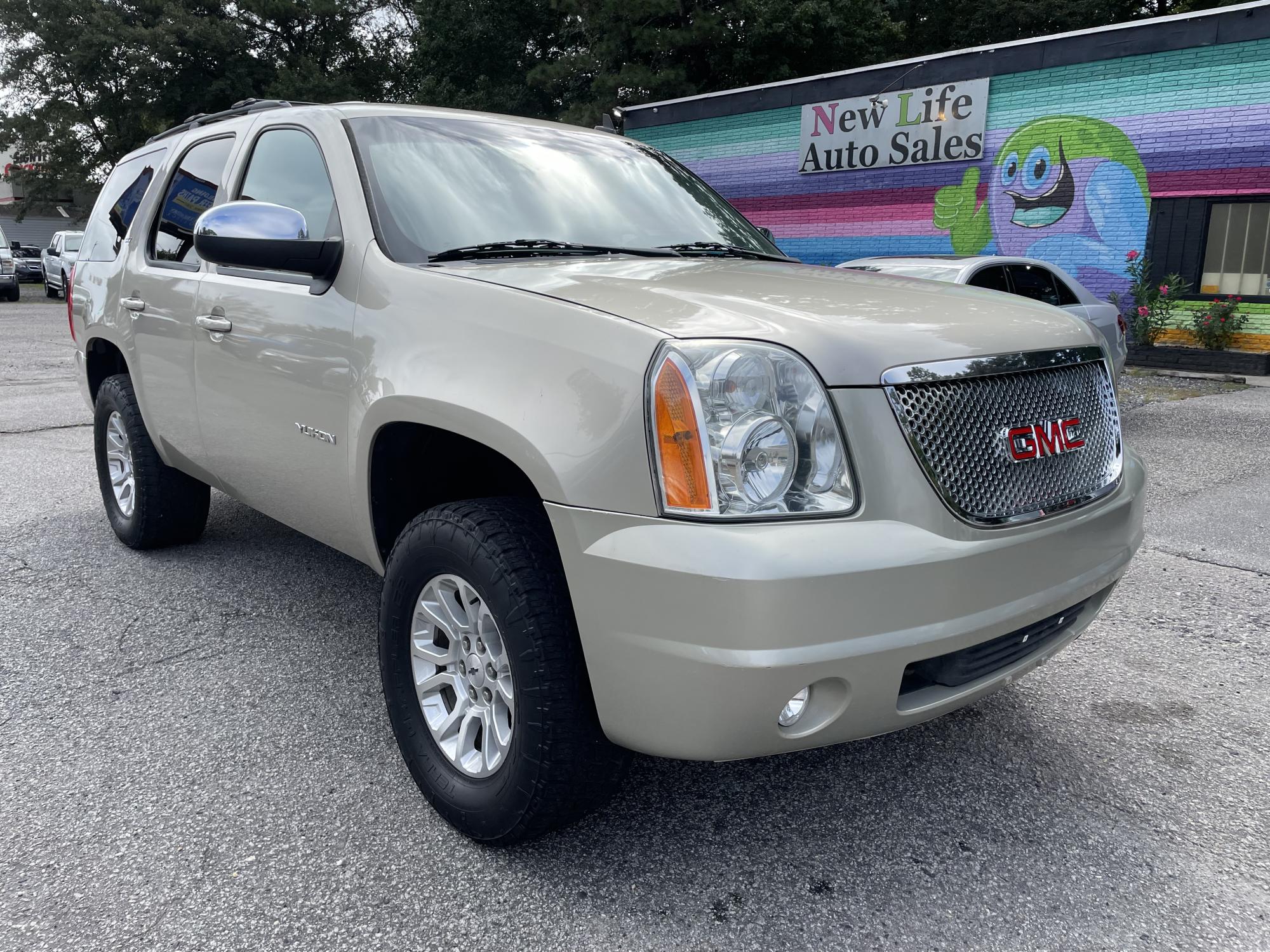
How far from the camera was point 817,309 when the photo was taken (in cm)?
222

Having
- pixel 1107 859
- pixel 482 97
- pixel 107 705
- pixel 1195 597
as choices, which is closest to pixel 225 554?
pixel 107 705

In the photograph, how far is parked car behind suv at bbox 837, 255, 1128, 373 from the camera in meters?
7.37

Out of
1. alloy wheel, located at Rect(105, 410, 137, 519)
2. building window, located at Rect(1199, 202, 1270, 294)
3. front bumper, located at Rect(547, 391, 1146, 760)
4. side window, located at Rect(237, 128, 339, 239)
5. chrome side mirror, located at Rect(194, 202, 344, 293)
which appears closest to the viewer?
front bumper, located at Rect(547, 391, 1146, 760)

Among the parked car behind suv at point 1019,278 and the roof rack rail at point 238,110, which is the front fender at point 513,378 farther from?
the parked car behind suv at point 1019,278

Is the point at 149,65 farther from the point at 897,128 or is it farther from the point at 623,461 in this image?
the point at 623,461

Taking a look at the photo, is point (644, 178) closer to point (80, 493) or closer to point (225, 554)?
point (225, 554)

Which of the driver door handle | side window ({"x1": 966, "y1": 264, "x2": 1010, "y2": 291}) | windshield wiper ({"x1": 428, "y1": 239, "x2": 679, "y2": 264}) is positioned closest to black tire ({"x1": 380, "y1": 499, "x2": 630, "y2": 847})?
windshield wiper ({"x1": 428, "y1": 239, "x2": 679, "y2": 264})

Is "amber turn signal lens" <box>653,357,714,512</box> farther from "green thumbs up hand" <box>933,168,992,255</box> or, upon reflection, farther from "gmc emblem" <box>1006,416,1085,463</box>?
"green thumbs up hand" <box>933,168,992,255</box>

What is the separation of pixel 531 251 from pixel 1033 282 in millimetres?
6514

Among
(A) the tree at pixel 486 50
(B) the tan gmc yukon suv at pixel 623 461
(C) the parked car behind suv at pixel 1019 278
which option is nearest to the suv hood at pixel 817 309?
(B) the tan gmc yukon suv at pixel 623 461

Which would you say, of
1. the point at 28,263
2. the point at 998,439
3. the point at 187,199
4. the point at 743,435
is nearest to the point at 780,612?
the point at 743,435

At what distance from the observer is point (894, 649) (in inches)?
77.2

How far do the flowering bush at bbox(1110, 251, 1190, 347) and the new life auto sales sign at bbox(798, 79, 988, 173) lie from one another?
3250 mm

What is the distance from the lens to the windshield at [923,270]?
728cm
